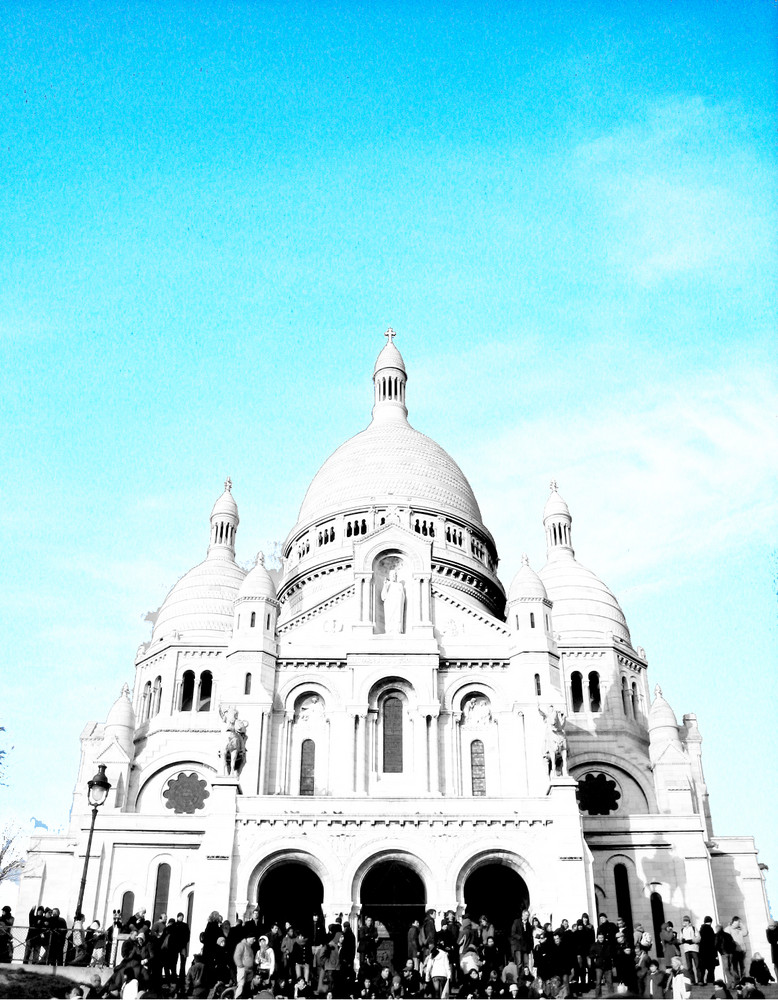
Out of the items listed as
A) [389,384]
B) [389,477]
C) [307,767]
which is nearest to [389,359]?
[389,384]

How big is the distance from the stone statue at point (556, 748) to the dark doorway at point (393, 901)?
595 cm

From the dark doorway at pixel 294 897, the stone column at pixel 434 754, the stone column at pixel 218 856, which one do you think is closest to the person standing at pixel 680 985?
the dark doorway at pixel 294 897

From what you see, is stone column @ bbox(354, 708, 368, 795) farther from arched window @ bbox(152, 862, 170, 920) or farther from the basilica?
arched window @ bbox(152, 862, 170, 920)

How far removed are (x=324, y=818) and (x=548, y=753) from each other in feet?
26.2

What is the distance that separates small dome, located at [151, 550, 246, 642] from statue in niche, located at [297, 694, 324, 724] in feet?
45.9

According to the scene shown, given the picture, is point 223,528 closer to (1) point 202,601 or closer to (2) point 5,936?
(1) point 202,601

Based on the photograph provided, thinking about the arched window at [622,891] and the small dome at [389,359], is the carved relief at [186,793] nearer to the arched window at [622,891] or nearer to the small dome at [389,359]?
the arched window at [622,891]

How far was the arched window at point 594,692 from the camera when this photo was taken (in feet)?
186

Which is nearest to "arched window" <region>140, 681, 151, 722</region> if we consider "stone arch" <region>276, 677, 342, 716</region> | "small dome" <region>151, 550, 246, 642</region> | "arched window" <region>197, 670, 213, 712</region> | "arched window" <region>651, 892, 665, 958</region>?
"arched window" <region>197, 670, 213, 712</region>

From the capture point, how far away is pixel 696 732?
5928 cm

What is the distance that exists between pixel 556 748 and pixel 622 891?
9757 millimetres

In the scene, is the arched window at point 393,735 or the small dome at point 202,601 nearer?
the arched window at point 393,735

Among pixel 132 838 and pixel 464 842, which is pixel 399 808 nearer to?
pixel 464 842

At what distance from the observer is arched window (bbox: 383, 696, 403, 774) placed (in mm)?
43781
